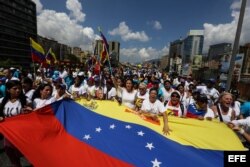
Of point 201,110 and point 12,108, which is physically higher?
point 12,108

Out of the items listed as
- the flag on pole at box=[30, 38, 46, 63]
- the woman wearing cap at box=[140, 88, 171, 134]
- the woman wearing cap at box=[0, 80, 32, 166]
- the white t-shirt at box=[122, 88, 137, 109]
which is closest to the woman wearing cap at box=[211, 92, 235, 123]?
the woman wearing cap at box=[140, 88, 171, 134]

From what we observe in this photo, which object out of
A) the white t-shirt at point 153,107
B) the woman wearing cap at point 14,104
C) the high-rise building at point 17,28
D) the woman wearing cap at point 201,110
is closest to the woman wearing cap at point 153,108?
the white t-shirt at point 153,107

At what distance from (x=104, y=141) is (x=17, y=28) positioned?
3716 inches

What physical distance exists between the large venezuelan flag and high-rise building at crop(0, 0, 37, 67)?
85872 millimetres

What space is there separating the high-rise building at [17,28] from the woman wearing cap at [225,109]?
86954mm

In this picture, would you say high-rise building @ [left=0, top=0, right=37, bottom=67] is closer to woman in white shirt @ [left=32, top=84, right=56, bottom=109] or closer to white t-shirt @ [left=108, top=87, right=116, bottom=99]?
white t-shirt @ [left=108, top=87, right=116, bottom=99]

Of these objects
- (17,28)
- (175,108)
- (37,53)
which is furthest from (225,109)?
(17,28)

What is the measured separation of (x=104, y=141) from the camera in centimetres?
383

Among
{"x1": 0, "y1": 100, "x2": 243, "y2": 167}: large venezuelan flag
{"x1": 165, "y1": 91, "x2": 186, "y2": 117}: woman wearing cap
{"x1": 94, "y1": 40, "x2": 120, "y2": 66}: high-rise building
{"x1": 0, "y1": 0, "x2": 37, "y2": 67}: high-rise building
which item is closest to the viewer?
{"x1": 0, "y1": 100, "x2": 243, "y2": 167}: large venezuelan flag

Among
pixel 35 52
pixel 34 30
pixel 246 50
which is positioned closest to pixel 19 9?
pixel 34 30

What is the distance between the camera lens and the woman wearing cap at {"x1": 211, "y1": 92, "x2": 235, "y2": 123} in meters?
4.63

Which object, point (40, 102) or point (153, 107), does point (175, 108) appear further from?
point (40, 102)

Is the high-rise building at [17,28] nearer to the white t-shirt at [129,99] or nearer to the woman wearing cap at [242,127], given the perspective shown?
the white t-shirt at [129,99]

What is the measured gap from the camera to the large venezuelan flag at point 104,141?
3383mm
